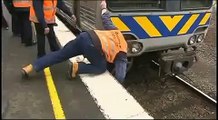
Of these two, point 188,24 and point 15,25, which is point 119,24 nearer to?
point 188,24

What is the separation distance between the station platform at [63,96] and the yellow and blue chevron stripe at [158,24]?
82cm

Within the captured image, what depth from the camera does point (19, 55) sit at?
7.02m

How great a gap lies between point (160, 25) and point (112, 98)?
70.4 inches

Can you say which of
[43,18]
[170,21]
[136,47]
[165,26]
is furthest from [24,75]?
[170,21]

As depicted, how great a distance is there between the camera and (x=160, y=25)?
6266mm

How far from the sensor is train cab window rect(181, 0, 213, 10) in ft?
21.2

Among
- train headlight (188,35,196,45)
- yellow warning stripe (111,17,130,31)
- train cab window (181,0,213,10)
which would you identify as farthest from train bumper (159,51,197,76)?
yellow warning stripe (111,17,130,31)

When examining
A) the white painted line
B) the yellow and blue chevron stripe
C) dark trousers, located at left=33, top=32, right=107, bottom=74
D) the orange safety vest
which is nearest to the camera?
the white painted line

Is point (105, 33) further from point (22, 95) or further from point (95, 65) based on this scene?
point (22, 95)

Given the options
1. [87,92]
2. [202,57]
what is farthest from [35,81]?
[202,57]

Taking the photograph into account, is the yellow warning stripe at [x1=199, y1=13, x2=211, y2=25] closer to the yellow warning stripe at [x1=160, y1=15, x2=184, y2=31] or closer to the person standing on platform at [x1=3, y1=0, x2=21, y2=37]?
the yellow warning stripe at [x1=160, y1=15, x2=184, y2=31]

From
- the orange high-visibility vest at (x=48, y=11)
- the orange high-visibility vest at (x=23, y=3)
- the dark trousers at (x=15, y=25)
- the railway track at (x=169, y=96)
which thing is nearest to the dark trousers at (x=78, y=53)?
the orange high-visibility vest at (x=48, y=11)

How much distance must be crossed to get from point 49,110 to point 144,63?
281 centimetres

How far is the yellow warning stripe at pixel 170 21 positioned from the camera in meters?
6.28
